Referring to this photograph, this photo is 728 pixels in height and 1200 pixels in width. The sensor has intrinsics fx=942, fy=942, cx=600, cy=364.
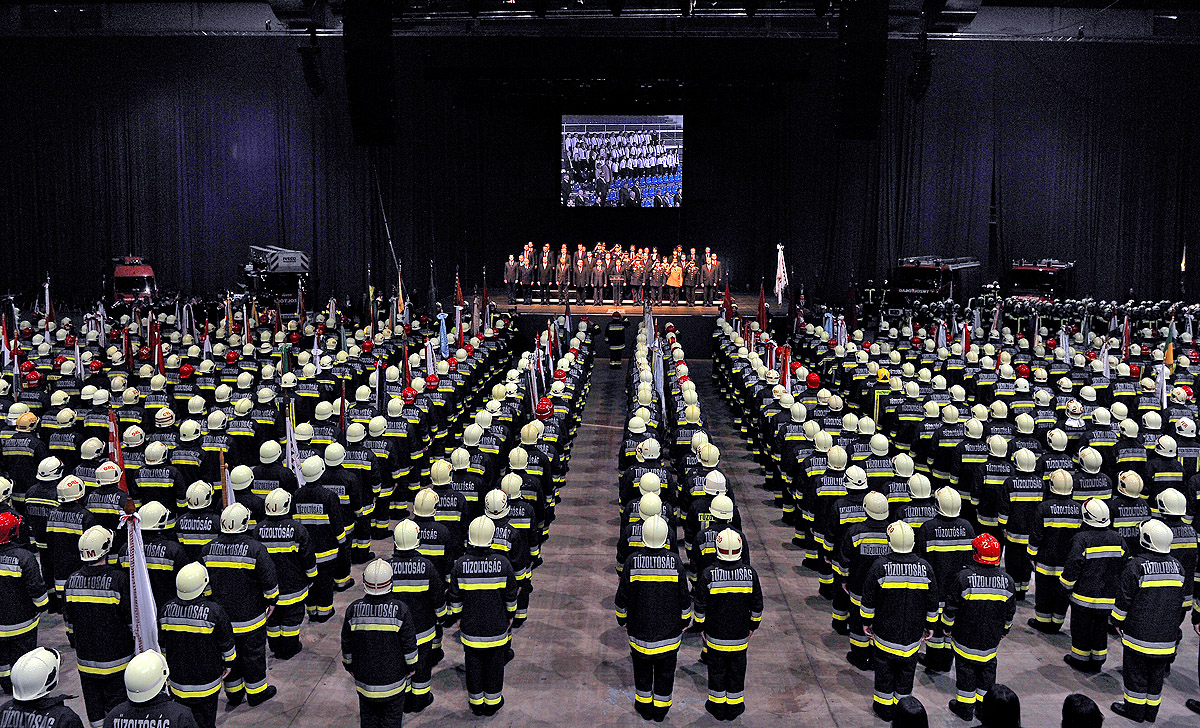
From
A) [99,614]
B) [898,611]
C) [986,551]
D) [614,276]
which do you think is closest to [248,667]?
[99,614]

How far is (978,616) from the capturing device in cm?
793

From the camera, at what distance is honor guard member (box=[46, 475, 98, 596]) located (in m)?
9.12

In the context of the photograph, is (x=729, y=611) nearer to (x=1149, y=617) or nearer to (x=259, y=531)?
(x=1149, y=617)

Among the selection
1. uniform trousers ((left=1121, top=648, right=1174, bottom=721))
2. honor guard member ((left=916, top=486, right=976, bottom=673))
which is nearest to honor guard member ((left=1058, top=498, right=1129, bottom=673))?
uniform trousers ((left=1121, top=648, right=1174, bottom=721))

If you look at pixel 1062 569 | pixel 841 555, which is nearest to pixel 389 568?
pixel 841 555

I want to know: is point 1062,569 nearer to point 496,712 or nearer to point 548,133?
point 496,712

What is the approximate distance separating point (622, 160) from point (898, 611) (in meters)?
28.4

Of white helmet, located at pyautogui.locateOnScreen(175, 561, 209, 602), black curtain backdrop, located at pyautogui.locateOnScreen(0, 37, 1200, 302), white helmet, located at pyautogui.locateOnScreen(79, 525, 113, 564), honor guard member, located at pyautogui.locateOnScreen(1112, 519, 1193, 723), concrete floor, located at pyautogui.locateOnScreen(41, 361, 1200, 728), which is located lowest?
concrete floor, located at pyautogui.locateOnScreen(41, 361, 1200, 728)

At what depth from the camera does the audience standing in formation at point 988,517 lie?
8055mm

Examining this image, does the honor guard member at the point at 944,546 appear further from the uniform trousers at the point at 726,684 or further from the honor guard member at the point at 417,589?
the honor guard member at the point at 417,589

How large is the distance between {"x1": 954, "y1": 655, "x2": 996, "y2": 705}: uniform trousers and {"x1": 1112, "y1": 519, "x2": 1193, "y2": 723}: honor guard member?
3.98 feet

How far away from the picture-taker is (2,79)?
36.3 m

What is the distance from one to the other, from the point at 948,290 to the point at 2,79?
118 feet

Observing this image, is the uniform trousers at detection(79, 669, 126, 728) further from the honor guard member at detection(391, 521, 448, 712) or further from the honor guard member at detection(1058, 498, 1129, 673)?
the honor guard member at detection(1058, 498, 1129, 673)
